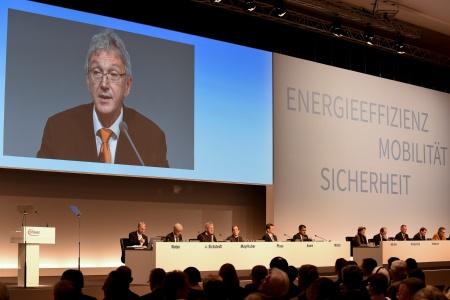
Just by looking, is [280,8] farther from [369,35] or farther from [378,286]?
[378,286]

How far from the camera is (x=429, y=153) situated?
55.2 feet

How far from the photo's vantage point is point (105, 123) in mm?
10945

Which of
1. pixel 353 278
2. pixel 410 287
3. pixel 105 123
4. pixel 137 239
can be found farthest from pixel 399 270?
pixel 105 123

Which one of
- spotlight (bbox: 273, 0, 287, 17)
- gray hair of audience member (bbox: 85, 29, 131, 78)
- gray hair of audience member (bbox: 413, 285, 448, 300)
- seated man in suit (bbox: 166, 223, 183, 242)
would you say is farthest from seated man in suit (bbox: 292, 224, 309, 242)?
gray hair of audience member (bbox: 413, 285, 448, 300)

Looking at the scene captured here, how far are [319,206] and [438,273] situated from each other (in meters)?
2.87

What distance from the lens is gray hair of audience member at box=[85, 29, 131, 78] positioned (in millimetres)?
10898

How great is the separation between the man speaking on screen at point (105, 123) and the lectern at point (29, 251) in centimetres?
199

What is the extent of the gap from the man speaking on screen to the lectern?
199cm

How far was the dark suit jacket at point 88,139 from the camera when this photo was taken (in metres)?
10.4

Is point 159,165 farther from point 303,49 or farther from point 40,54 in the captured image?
point 303,49

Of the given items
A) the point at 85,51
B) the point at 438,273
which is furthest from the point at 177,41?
the point at 438,273

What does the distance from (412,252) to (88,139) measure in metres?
6.21

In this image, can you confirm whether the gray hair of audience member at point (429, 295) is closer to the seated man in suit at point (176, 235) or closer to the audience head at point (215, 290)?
the audience head at point (215, 290)

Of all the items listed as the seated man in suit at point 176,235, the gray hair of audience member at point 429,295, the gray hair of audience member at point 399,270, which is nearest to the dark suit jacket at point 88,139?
the seated man in suit at point 176,235
